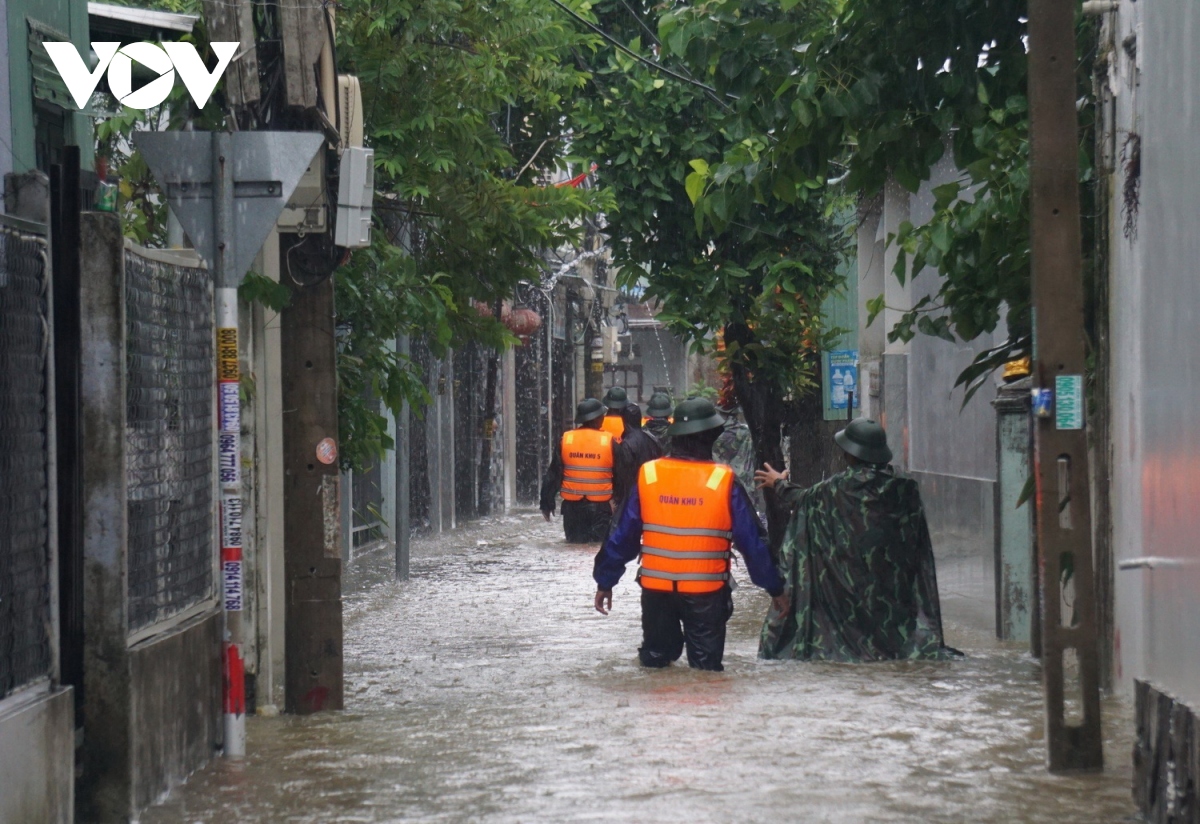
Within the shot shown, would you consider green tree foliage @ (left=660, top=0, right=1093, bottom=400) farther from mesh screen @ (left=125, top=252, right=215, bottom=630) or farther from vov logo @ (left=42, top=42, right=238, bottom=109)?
mesh screen @ (left=125, top=252, right=215, bottom=630)

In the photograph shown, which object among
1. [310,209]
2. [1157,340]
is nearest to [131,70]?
[310,209]

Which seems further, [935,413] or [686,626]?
[935,413]

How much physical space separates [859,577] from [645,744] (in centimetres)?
358

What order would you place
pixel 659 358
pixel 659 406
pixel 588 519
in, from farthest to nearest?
pixel 659 358, pixel 659 406, pixel 588 519

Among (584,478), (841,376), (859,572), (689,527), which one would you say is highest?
(841,376)

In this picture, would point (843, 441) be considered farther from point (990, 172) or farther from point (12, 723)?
point (12, 723)

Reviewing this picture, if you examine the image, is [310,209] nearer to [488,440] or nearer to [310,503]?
[310,503]

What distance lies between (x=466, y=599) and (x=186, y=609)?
852 cm

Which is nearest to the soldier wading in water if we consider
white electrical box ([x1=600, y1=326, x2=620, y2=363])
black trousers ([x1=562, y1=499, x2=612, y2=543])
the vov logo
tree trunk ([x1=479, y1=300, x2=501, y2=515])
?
the vov logo

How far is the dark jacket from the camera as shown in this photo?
70.2ft

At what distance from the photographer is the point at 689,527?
34.0 feet

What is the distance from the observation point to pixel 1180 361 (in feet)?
23.9

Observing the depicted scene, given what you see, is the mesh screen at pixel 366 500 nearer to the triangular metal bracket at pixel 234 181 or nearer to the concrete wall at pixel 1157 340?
the concrete wall at pixel 1157 340

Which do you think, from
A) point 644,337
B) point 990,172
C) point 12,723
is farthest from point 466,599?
point 644,337
